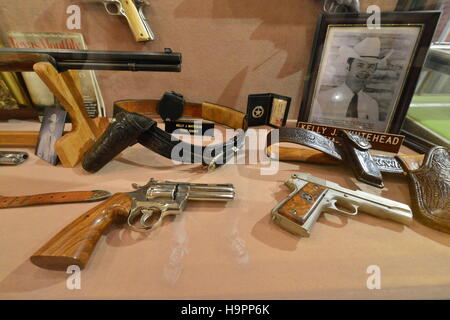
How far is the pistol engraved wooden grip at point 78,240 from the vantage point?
21.3 inches

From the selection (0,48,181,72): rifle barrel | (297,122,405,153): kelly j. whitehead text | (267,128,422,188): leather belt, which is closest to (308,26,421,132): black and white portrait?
(297,122,405,153): kelly j. whitehead text

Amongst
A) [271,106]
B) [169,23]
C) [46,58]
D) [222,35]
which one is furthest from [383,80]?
[46,58]

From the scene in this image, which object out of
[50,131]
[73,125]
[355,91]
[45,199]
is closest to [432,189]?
[355,91]

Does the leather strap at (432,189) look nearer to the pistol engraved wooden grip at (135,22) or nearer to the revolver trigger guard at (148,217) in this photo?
the revolver trigger guard at (148,217)

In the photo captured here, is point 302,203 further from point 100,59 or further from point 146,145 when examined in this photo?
point 100,59

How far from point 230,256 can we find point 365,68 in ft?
3.95

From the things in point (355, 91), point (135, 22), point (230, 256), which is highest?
point (135, 22)

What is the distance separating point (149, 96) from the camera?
4.83 ft

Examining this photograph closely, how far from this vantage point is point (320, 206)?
735 millimetres

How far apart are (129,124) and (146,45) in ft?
2.29

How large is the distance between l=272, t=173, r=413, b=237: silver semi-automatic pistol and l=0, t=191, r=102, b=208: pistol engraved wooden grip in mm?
703

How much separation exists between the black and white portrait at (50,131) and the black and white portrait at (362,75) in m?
1.37

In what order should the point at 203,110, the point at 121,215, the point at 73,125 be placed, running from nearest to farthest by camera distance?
the point at 121,215 < the point at 73,125 < the point at 203,110

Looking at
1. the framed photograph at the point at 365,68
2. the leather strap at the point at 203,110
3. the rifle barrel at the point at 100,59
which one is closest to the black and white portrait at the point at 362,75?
the framed photograph at the point at 365,68
